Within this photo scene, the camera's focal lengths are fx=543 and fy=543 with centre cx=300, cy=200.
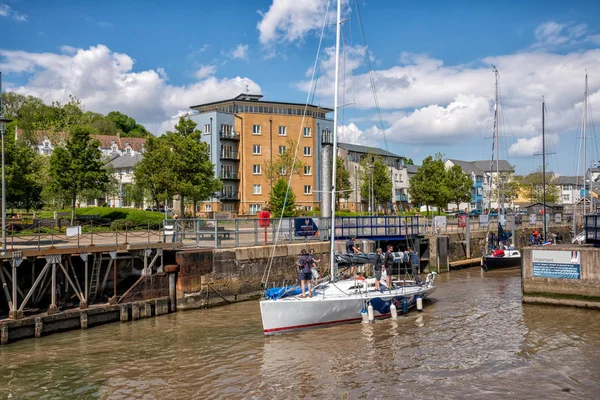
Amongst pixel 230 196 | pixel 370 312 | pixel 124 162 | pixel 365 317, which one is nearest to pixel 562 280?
pixel 370 312

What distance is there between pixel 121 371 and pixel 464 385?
365 inches

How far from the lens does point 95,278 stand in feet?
75.3

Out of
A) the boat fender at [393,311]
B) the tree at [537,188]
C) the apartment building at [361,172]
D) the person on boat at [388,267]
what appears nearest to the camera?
the boat fender at [393,311]

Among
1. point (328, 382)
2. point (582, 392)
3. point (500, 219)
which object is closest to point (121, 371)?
point (328, 382)

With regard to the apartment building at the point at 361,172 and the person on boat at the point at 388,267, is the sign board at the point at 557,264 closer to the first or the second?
the person on boat at the point at 388,267

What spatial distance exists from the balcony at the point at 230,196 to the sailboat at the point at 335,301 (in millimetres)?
42518

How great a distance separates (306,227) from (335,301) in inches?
446

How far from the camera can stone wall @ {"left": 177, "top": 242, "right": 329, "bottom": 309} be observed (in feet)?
79.4

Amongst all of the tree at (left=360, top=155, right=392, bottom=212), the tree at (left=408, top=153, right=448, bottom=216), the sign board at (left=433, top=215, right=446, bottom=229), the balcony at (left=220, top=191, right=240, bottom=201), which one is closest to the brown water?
the sign board at (left=433, top=215, right=446, bottom=229)

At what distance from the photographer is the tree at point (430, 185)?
71500 mm

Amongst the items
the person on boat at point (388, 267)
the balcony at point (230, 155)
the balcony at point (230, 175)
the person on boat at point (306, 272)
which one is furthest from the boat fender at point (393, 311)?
the balcony at point (230, 155)

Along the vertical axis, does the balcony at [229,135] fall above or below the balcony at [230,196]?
above

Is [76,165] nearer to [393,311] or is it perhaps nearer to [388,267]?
[388,267]

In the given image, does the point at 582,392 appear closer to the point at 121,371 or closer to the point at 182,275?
the point at 121,371
